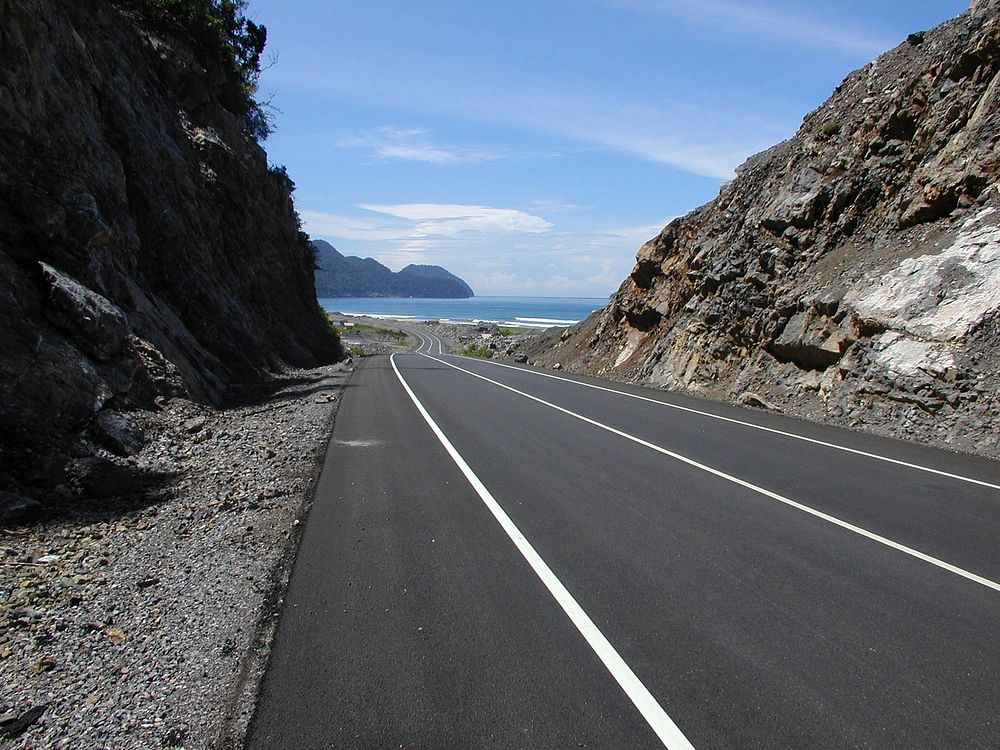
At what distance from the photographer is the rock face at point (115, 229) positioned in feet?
28.3

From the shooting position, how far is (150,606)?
4.68 meters

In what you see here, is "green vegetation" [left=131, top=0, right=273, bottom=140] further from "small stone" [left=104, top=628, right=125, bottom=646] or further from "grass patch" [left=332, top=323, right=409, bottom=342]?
"grass patch" [left=332, top=323, right=409, bottom=342]

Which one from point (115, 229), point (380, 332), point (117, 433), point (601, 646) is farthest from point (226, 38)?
point (380, 332)

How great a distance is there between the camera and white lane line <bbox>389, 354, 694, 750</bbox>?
3.32m

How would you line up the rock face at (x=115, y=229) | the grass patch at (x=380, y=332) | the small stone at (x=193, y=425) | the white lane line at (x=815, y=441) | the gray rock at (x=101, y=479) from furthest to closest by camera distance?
the grass patch at (x=380, y=332)
the small stone at (x=193, y=425)
the white lane line at (x=815, y=441)
the rock face at (x=115, y=229)
the gray rock at (x=101, y=479)

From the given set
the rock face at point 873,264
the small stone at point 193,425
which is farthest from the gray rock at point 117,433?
the rock face at point 873,264

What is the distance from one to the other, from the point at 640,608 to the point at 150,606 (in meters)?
3.44

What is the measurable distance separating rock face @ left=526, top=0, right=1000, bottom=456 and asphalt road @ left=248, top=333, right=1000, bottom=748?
4.37 metres

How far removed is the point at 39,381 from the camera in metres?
7.95

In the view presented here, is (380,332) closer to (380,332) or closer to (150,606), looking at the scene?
(380,332)

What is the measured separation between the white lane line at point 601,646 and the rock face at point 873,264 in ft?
30.5

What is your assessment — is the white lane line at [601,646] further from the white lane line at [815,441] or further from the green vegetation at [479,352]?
the green vegetation at [479,352]

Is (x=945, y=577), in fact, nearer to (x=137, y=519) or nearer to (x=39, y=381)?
(x=137, y=519)

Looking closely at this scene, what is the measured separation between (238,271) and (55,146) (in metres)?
12.9
